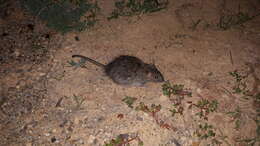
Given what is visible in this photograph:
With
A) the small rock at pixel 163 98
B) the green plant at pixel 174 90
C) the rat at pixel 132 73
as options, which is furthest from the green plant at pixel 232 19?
the small rock at pixel 163 98

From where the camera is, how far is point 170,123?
3.48 metres

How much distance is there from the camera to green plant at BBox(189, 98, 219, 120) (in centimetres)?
358

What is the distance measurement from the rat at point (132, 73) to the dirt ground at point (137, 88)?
0.14m

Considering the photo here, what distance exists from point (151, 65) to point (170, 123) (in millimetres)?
1110

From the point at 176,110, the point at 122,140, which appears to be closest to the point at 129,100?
the point at 122,140

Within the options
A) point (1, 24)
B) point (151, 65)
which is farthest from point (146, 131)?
point (1, 24)

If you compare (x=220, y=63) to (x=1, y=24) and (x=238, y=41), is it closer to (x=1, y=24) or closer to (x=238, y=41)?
(x=238, y=41)

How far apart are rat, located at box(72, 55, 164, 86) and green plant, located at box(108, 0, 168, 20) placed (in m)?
1.45

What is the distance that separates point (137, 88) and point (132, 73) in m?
0.28

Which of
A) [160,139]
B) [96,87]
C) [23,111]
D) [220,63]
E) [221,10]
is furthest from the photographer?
[221,10]

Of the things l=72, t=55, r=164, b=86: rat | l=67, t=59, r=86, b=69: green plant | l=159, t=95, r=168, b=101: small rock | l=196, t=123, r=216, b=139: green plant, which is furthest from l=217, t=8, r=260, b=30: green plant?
l=67, t=59, r=86, b=69: green plant

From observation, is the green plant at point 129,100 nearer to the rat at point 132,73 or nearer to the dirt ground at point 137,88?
the dirt ground at point 137,88

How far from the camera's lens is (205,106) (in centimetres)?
369

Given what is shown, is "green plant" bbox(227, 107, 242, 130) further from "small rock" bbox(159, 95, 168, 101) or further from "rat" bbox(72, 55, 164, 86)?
"rat" bbox(72, 55, 164, 86)
